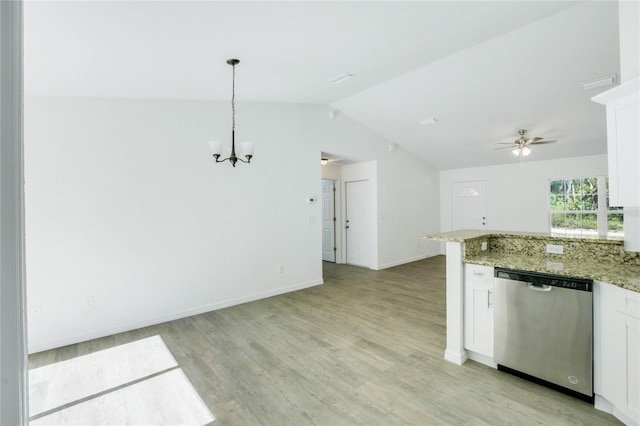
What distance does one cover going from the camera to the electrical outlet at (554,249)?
2804 millimetres

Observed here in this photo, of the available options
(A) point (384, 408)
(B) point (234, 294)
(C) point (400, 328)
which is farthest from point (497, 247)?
(B) point (234, 294)

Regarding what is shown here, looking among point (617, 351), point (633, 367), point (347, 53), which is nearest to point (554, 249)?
point (617, 351)

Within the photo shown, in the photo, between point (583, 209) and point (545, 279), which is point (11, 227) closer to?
point (545, 279)

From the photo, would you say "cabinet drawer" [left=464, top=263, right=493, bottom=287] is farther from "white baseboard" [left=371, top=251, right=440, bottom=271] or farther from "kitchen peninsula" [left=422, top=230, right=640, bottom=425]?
"white baseboard" [left=371, top=251, right=440, bottom=271]

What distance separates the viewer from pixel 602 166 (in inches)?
237

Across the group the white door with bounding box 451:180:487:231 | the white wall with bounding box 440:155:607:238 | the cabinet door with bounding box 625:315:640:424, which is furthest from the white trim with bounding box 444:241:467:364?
the white door with bounding box 451:180:487:231

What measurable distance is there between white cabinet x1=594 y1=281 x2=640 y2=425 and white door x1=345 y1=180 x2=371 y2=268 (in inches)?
186

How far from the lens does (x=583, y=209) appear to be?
21.0 feet

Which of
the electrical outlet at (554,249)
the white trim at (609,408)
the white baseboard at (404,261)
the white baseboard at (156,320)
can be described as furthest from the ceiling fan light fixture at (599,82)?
the white baseboard at (156,320)

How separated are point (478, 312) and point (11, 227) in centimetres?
306

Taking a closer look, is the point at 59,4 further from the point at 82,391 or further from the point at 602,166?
the point at 602,166

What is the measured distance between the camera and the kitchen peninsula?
1.96 metres

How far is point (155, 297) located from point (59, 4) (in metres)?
3.08

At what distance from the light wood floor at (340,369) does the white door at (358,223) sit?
8.08 feet
